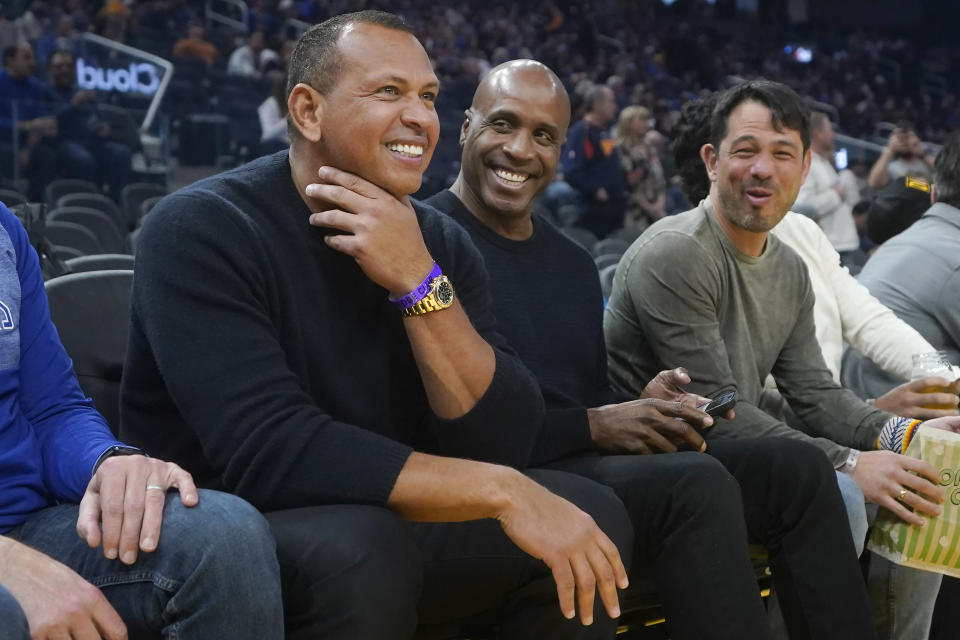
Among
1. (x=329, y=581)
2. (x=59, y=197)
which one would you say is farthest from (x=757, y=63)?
(x=329, y=581)

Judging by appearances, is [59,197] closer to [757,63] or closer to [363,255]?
[363,255]

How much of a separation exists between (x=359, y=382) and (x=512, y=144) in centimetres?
86

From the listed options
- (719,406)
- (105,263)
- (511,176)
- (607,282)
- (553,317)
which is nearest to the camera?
(719,406)

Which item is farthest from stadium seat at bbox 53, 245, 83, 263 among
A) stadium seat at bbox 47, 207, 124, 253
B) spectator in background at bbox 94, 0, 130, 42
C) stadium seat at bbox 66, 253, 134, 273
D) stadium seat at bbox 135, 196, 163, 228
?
spectator in background at bbox 94, 0, 130, 42

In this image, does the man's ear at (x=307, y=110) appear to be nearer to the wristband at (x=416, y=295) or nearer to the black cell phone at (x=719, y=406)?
the wristband at (x=416, y=295)

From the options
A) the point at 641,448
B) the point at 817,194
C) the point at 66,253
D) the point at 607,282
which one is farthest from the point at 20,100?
the point at 641,448

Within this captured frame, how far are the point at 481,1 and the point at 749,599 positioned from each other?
14691 millimetres

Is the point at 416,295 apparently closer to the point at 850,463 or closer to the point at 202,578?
the point at 202,578

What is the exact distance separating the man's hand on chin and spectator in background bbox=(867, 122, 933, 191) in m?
4.56

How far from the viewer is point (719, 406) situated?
2.03 metres

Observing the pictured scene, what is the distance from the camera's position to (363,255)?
1.51 m

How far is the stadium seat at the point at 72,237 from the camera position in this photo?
4.23 meters

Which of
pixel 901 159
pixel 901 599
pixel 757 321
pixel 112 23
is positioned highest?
pixel 112 23

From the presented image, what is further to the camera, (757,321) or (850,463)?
(757,321)
